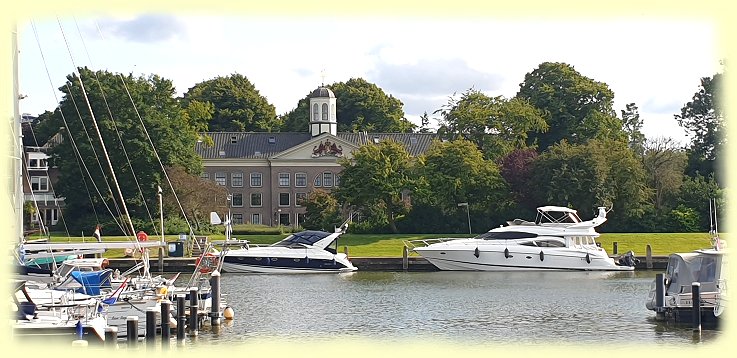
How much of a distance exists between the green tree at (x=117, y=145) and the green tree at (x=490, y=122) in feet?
67.1

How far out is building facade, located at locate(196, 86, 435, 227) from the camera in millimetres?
108250

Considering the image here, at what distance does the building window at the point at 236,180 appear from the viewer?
356ft

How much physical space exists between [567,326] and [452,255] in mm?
24601

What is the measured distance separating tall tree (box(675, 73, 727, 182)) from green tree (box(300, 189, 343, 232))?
2690 cm

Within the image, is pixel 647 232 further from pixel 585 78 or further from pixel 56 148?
pixel 56 148

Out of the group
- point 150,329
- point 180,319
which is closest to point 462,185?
point 180,319

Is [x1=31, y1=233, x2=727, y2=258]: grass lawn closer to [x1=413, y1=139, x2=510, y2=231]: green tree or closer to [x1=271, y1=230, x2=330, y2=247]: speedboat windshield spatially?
[x1=413, y1=139, x2=510, y2=231]: green tree

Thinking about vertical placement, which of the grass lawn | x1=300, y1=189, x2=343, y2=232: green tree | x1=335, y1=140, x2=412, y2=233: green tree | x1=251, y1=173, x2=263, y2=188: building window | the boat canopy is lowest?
the boat canopy

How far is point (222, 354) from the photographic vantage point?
29641 millimetres

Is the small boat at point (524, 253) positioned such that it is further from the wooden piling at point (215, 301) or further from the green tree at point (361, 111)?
the green tree at point (361, 111)

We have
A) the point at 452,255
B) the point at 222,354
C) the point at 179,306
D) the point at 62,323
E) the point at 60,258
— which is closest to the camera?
the point at 62,323

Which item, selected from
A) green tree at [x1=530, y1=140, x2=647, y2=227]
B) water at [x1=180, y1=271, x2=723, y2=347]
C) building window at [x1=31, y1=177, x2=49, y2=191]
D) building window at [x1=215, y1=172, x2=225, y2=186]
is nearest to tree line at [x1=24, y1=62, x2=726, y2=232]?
green tree at [x1=530, y1=140, x2=647, y2=227]

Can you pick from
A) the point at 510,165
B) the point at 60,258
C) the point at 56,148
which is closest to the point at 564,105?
the point at 510,165

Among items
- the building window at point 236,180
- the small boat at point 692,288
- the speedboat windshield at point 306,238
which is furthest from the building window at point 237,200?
the small boat at point 692,288
